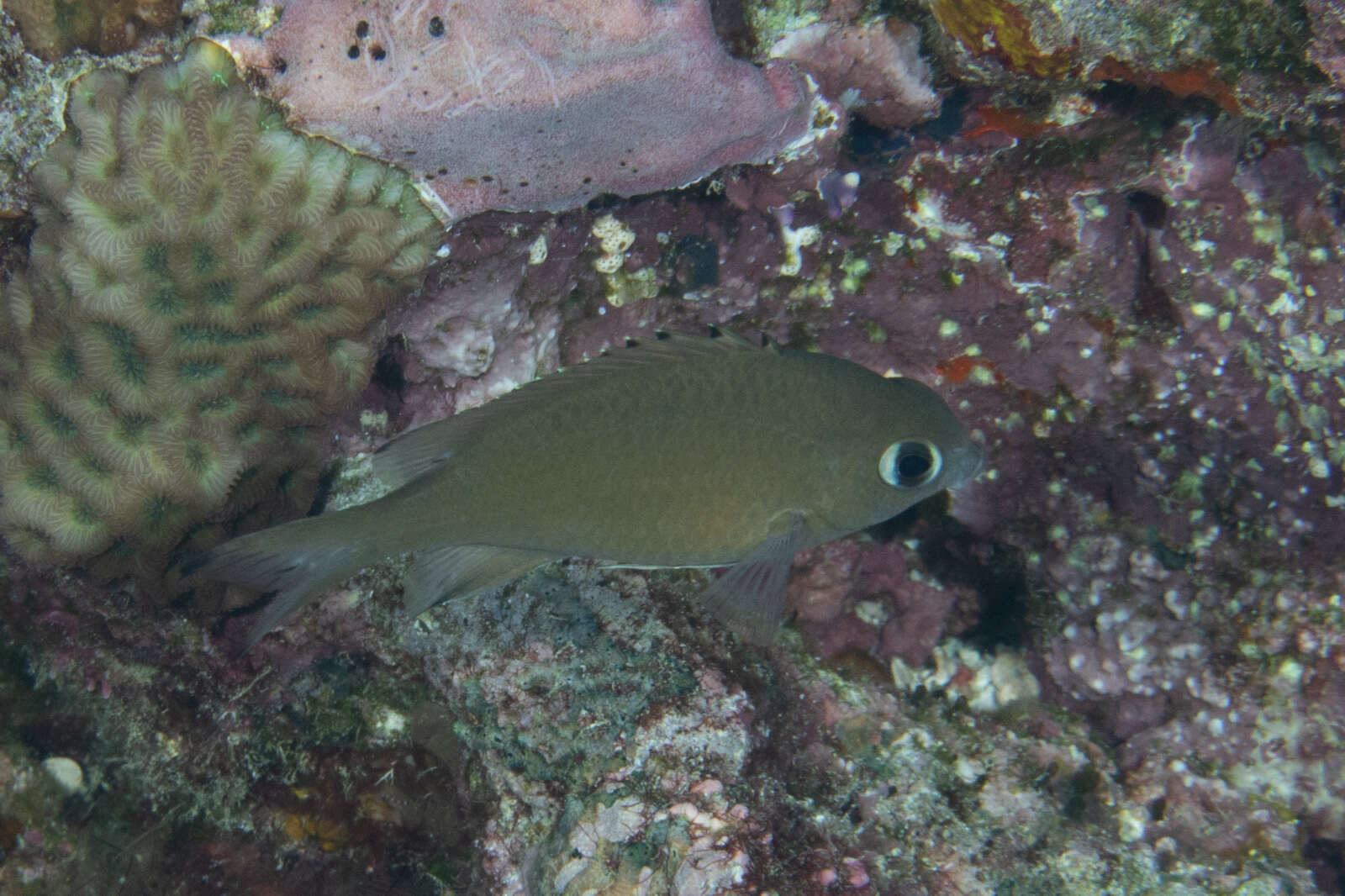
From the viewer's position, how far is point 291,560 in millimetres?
2553

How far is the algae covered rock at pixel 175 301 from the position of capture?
270 centimetres

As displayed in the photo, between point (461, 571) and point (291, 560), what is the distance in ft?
1.82

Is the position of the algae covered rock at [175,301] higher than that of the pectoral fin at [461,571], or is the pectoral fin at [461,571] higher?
the algae covered rock at [175,301]

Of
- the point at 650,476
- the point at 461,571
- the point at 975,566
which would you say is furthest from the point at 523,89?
the point at 975,566

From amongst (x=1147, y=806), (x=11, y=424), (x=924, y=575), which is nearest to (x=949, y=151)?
(x=924, y=575)

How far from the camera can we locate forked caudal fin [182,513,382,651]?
8.09 feet

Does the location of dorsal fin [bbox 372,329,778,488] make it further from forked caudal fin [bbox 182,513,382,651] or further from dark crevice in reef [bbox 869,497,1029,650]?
dark crevice in reef [bbox 869,497,1029,650]

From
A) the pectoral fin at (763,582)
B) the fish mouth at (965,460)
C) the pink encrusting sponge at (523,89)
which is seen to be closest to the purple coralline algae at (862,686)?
the pink encrusting sponge at (523,89)

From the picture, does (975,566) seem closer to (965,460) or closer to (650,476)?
(965,460)

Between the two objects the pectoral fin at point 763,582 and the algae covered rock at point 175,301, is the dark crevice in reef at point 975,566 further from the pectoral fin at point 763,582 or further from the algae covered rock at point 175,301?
the algae covered rock at point 175,301

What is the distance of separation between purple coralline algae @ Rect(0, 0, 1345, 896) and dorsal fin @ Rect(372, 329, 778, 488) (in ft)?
2.77

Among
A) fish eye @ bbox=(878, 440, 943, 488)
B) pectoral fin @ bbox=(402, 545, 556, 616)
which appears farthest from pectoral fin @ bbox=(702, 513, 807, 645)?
pectoral fin @ bbox=(402, 545, 556, 616)

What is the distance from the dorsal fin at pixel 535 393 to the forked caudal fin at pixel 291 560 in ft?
0.96

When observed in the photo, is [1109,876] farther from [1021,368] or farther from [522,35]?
[522,35]
